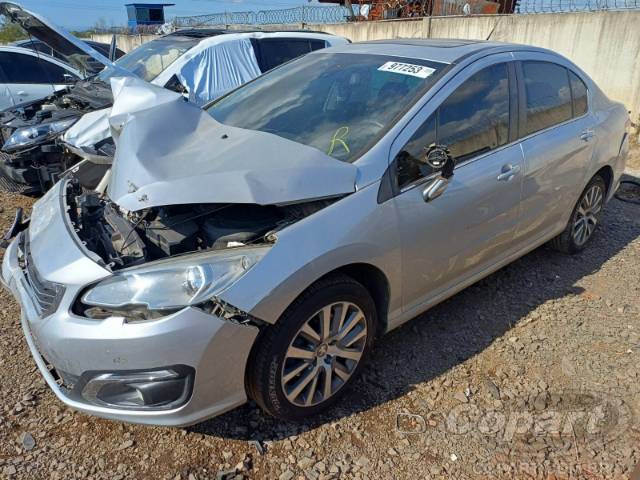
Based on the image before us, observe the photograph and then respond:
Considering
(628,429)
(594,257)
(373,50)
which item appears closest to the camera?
(628,429)

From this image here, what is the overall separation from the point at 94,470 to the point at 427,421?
1589 mm

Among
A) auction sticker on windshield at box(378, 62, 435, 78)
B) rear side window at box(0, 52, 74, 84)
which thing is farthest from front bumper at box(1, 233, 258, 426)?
rear side window at box(0, 52, 74, 84)

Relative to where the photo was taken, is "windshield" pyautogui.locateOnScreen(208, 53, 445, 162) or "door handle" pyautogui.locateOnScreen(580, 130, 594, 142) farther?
"door handle" pyautogui.locateOnScreen(580, 130, 594, 142)

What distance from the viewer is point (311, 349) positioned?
7.72ft

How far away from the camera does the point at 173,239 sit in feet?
7.28

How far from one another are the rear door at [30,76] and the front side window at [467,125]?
6.33m

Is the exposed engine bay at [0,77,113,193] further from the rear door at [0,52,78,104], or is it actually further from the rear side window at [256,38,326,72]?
the rear side window at [256,38,326,72]

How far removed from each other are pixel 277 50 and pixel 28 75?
3.85 metres

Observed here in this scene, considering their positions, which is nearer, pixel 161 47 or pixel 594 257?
pixel 594 257

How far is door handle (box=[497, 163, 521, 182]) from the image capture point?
2.95 metres

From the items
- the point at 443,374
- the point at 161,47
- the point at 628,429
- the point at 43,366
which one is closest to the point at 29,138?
the point at 161,47

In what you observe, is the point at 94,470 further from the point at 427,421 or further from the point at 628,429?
the point at 628,429

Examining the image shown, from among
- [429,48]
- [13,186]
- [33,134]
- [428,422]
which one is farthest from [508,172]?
[13,186]

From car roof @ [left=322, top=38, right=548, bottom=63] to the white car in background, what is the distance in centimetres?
542
